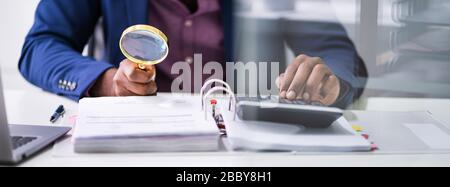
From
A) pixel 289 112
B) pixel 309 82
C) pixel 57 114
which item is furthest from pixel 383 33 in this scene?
pixel 57 114

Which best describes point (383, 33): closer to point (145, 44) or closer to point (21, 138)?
point (145, 44)

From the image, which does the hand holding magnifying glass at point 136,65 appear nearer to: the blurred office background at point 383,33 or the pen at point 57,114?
the pen at point 57,114

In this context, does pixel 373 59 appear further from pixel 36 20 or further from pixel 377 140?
pixel 36 20

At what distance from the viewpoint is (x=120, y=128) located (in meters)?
0.76

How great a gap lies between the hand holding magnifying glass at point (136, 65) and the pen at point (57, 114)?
69 mm

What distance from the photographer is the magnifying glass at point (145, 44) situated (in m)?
0.87

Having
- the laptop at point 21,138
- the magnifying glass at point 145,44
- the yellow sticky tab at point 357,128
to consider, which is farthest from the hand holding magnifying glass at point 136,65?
the yellow sticky tab at point 357,128

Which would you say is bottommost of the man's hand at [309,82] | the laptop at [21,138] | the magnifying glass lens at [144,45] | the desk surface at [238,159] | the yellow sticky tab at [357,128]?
the yellow sticky tab at [357,128]

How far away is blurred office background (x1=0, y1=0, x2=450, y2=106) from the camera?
1.20m

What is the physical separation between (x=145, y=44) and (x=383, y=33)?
0.66 meters

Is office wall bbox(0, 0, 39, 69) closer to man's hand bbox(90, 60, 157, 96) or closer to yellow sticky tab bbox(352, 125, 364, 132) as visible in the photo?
man's hand bbox(90, 60, 157, 96)

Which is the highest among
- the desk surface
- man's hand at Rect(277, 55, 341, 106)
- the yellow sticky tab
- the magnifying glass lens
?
the magnifying glass lens

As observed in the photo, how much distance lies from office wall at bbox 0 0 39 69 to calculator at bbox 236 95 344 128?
58 centimetres

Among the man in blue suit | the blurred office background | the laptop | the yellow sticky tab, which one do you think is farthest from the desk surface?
the blurred office background
